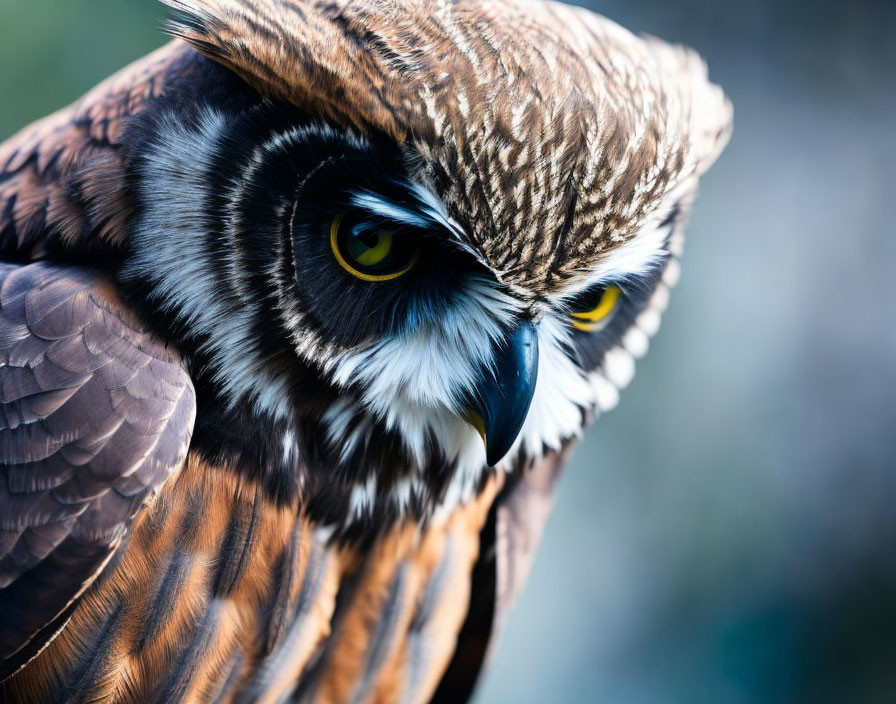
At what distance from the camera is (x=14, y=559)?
3.34 feet

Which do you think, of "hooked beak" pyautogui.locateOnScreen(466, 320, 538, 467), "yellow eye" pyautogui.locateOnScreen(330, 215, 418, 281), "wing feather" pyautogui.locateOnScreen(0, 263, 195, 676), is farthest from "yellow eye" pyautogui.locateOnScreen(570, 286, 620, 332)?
"wing feather" pyautogui.locateOnScreen(0, 263, 195, 676)

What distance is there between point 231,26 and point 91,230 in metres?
0.33

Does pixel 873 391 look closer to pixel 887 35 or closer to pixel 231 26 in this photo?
pixel 887 35

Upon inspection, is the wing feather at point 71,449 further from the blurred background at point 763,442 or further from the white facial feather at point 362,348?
the blurred background at point 763,442

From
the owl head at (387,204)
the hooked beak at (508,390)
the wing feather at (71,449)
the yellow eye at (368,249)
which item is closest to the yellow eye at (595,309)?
the owl head at (387,204)

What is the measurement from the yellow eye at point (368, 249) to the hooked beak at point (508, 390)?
7.0 inches

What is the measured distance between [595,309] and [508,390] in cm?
25

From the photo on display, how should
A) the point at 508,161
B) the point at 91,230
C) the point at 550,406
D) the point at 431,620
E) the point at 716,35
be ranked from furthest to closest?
the point at 716,35
the point at 431,620
the point at 550,406
the point at 91,230
the point at 508,161

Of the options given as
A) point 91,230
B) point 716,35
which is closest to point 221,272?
point 91,230

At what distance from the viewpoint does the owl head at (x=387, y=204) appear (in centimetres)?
100

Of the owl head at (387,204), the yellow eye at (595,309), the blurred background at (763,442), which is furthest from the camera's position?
the blurred background at (763,442)

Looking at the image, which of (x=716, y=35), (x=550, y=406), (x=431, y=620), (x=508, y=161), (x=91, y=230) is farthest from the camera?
(x=716, y=35)

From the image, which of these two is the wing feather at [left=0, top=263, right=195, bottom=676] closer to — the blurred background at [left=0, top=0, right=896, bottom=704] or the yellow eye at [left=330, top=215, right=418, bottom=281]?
the yellow eye at [left=330, top=215, right=418, bottom=281]

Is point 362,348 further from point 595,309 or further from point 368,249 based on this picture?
point 595,309
